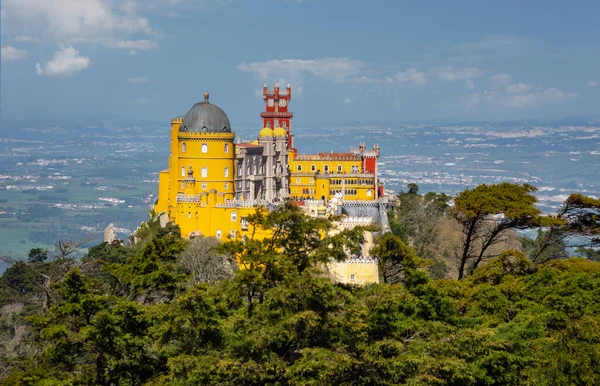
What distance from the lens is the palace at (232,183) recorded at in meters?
61.2

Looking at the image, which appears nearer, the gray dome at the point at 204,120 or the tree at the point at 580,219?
the tree at the point at 580,219

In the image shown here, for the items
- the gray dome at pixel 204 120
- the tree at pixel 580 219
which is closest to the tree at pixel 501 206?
the tree at pixel 580 219

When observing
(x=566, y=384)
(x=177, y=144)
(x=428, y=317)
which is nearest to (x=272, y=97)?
(x=177, y=144)

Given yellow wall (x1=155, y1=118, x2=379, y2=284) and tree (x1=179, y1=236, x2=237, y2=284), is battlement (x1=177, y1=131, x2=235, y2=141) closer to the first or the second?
yellow wall (x1=155, y1=118, x2=379, y2=284)

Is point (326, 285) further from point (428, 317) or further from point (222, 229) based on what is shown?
point (222, 229)

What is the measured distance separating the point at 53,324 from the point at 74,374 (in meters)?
1.66

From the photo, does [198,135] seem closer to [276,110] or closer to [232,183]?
[232,183]

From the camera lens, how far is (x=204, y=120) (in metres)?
63.8

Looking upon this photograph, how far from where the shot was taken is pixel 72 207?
18188cm

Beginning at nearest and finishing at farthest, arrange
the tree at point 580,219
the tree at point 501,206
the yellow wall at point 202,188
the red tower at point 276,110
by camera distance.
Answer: the tree at point 501,206
the tree at point 580,219
the yellow wall at point 202,188
the red tower at point 276,110

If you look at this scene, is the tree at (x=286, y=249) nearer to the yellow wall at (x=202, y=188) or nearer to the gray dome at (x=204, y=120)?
the yellow wall at (x=202, y=188)

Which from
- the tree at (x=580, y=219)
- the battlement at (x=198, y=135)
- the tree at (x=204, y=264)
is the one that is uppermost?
the battlement at (x=198, y=135)

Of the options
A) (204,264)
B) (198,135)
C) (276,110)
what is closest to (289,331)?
(204,264)

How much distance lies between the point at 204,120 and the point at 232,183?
5.09 metres
